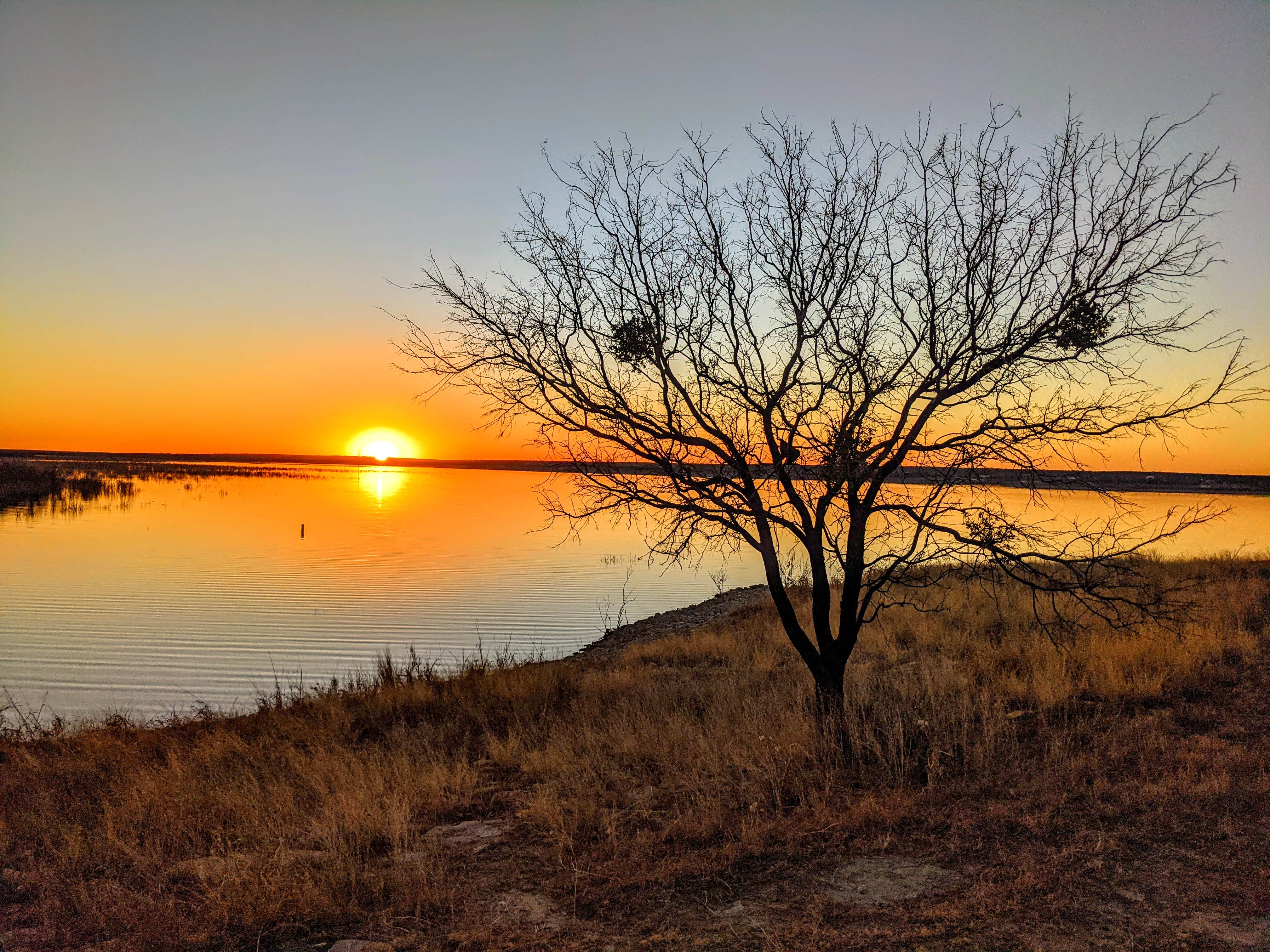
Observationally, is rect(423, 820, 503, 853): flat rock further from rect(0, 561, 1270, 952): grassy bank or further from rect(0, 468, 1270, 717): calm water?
rect(0, 468, 1270, 717): calm water

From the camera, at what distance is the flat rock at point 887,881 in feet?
15.2

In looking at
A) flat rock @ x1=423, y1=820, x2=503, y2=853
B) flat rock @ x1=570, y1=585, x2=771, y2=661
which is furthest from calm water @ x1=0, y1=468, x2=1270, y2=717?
flat rock @ x1=423, y1=820, x2=503, y2=853

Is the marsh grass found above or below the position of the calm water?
above

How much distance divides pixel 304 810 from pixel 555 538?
112 ft

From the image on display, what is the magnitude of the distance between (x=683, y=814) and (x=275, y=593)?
18615mm

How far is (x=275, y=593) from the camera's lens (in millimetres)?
21719

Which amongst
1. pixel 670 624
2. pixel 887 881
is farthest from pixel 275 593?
pixel 887 881

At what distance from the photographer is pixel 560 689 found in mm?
10539

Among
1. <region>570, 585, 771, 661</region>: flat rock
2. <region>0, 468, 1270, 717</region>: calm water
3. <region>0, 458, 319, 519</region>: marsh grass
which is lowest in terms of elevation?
<region>570, 585, 771, 661</region>: flat rock

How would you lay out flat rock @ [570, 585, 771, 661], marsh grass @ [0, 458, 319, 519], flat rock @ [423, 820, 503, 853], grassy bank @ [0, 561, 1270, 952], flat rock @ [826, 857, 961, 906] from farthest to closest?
marsh grass @ [0, 458, 319, 519]
flat rock @ [570, 585, 771, 661]
flat rock @ [423, 820, 503, 853]
flat rock @ [826, 857, 961, 906]
grassy bank @ [0, 561, 1270, 952]

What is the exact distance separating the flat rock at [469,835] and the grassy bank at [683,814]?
39mm

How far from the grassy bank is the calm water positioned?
4.65m

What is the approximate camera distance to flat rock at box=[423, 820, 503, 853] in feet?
19.2

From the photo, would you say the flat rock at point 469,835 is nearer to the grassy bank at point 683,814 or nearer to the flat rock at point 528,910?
the grassy bank at point 683,814
